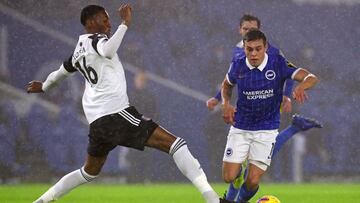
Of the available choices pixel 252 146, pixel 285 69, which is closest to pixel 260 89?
pixel 285 69

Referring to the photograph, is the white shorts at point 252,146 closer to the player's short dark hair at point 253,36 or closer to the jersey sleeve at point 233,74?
the jersey sleeve at point 233,74

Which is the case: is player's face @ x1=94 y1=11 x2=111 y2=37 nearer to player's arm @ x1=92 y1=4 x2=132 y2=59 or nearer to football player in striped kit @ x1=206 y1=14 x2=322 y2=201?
player's arm @ x1=92 y1=4 x2=132 y2=59

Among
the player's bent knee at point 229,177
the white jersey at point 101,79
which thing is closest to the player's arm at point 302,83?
the player's bent knee at point 229,177

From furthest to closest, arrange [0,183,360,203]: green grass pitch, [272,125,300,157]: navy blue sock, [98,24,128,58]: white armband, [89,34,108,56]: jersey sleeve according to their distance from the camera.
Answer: [0,183,360,203]: green grass pitch → [272,125,300,157]: navy blue sock → [89,34,108,56]: jersey sleeve → [98,24,128,58]: white armband

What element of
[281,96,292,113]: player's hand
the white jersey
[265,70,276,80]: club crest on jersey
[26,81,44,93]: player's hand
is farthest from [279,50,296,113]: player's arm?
[26,81,44,93]: player's hand

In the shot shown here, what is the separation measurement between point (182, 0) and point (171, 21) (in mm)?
491

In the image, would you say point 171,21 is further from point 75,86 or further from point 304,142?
point 304,142

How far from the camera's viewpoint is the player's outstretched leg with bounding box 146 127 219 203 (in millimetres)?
6977

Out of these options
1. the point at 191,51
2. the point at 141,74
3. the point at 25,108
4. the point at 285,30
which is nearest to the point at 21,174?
the point at 25,108

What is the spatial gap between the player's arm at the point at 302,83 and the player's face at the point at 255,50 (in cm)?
34

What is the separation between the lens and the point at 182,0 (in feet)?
59.3

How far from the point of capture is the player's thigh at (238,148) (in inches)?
311

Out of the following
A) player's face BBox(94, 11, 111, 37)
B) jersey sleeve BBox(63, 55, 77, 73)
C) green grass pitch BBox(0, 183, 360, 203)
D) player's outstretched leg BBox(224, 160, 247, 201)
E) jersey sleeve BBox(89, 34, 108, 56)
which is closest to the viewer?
jersey sleeve BBox(89, 34, 108, 56)

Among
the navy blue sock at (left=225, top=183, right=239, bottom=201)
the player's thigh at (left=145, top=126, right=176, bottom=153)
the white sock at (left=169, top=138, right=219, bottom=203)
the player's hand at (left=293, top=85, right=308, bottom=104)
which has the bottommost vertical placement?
the navy blue sock at (left=225, top=183, right=239, bottom=201)
